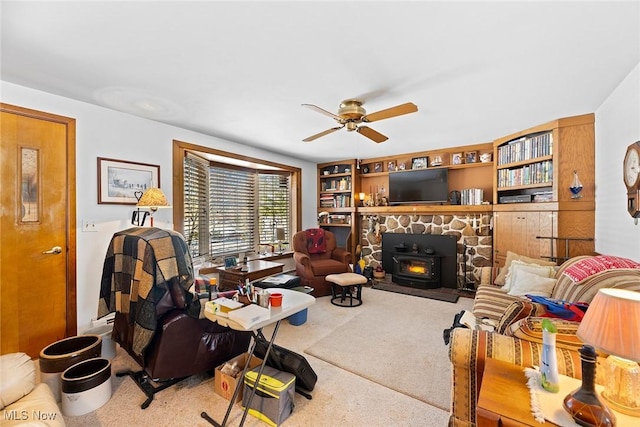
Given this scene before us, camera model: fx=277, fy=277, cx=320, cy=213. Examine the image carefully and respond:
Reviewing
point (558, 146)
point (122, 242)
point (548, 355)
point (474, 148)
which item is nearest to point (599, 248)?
point (558, 146)

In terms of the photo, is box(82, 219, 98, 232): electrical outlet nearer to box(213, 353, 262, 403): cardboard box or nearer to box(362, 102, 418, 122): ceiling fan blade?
box(213, 353, 262, 403): cardboard box

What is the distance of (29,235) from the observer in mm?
2416

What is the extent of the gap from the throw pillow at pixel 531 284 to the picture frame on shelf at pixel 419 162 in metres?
2.61

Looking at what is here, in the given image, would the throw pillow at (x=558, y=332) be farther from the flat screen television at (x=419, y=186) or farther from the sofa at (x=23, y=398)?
the flat screen television at (x=419, y=186)

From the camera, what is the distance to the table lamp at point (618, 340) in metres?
0.90

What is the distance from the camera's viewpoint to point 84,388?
5.89 ft

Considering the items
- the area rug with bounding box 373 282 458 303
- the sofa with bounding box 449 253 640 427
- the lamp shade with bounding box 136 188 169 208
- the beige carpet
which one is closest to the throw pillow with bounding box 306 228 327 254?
the area rug with bounding box 373 282 458 303

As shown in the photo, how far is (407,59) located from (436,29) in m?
0.33

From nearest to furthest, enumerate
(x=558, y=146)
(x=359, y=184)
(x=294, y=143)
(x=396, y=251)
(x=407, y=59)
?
(x=407, y=59) < (x=558, y=146) < (x=294, y=143) < (x=396, y=251) < (x=359, y=184)

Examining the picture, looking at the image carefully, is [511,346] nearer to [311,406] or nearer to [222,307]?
[311,406]

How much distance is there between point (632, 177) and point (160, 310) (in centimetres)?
355

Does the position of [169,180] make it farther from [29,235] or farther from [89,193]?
[29,235]

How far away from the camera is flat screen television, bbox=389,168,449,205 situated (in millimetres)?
4809

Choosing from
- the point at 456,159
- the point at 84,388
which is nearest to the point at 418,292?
the point at 456,159
